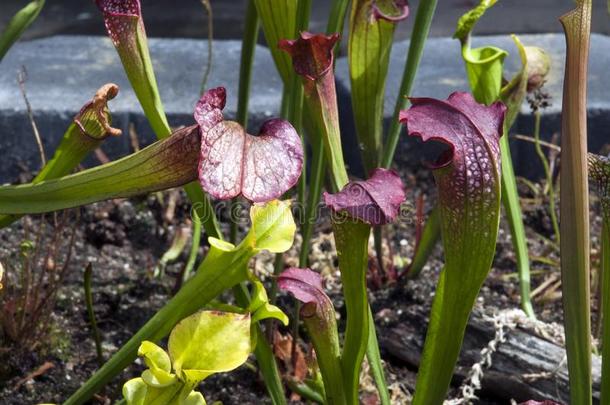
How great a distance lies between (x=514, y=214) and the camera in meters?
1.18

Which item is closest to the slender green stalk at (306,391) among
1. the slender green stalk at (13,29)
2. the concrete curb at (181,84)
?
the slender green stalk at (13,29)

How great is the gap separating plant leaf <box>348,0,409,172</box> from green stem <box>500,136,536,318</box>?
0.19 m

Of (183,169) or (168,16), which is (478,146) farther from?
(168,16)

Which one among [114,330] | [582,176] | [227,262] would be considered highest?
[582,176]

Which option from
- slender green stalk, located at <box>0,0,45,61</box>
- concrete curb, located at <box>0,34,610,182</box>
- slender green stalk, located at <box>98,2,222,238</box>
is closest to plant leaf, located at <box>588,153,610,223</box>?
slender green stalk, located at <box>98,2,222,238</box>

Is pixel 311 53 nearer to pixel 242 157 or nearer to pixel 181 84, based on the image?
pixel 242 157

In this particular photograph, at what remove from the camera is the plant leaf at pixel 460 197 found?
62 centimetres

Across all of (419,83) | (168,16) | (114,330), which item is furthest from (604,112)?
(168,16)

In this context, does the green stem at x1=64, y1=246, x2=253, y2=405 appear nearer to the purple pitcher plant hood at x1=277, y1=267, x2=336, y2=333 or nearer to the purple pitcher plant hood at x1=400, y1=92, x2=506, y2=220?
the purple pitcher plant hood at x1=277, y1=267, x2=336, y2=333

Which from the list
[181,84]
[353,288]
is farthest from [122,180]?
[181,84]

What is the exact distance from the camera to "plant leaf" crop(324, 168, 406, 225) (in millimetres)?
656

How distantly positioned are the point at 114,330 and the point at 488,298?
59 cm

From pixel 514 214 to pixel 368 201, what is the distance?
57 cm

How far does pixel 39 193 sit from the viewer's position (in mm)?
698
